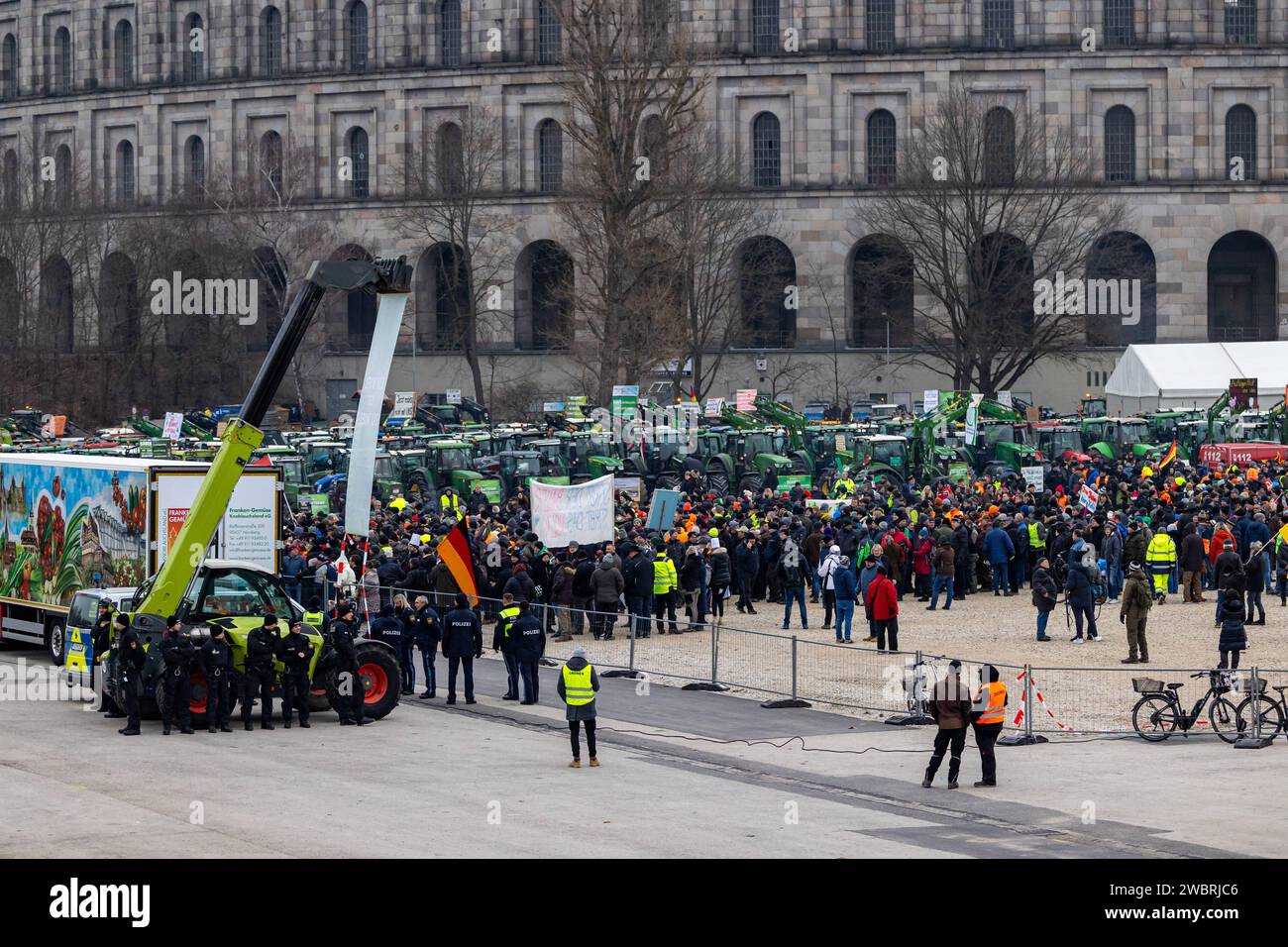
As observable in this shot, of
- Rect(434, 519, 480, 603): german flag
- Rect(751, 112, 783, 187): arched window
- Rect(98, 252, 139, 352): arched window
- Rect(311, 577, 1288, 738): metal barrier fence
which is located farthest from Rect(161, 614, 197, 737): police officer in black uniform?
Rect(751, 112, 783, 187): arched window

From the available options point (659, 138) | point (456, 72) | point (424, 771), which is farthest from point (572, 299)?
point (424, 771)

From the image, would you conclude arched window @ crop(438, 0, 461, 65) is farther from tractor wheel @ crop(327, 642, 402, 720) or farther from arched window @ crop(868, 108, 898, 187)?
tractor wheel @ crop(327, 642, 402, 720)

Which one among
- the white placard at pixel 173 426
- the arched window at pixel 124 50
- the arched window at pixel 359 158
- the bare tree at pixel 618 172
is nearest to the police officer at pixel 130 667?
the white placard at pixel 173 426

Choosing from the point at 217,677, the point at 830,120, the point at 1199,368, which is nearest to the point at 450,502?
the point at 217,677

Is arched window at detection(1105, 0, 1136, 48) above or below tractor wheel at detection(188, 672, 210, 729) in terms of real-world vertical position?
above

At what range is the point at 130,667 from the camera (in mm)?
24188

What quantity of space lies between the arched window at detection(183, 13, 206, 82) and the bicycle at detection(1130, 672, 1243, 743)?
81.4 meters

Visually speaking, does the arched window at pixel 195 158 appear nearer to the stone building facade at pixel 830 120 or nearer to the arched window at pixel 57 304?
the stone building facade at pixel 830 120

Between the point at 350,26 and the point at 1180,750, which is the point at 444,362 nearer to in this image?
the point at 350,26

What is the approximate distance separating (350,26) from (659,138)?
32687 millimetres

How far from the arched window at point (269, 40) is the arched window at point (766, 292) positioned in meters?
25.2

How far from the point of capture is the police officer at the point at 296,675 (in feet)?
81.4

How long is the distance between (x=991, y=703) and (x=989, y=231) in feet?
200

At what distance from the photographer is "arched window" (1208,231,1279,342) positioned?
287 feet
